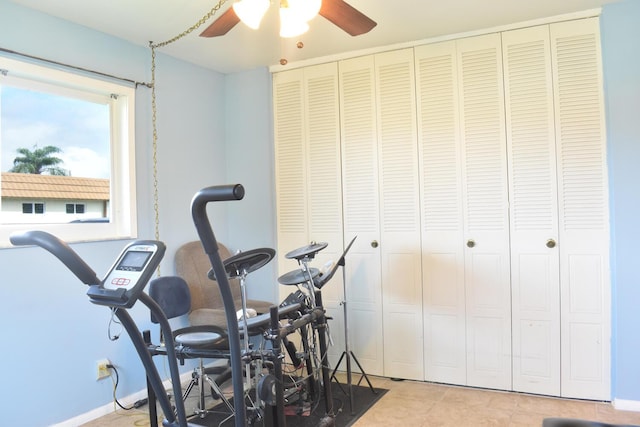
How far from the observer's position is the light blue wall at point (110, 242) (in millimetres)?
2639

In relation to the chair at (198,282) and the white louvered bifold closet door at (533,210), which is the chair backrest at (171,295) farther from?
the white louvered bifold closet door at (533,210)

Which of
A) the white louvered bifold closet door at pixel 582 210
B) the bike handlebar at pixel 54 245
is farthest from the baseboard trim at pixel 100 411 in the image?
the white louvered bifold closet door at pixel 582 210

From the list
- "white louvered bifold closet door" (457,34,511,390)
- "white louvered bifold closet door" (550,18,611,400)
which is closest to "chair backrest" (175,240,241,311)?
"white louvered bifold closet door" (457,34,511,390)

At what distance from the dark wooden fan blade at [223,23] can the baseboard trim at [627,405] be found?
3162 mm

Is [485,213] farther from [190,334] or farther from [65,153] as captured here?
[65,153]

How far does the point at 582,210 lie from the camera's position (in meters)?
3.07

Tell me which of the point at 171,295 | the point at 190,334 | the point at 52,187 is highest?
the point at 52,187

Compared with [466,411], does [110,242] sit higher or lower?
higher

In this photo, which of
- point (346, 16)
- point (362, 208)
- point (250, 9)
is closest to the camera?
point (250, 9)

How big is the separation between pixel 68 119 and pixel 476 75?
279cm

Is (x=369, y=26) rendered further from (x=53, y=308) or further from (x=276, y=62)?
(x=53, y=308)

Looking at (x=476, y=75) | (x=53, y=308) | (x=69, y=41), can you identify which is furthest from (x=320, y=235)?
(x=69, y=41)

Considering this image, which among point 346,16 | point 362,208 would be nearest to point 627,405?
point 362,208

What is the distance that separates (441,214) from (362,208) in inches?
24.4
